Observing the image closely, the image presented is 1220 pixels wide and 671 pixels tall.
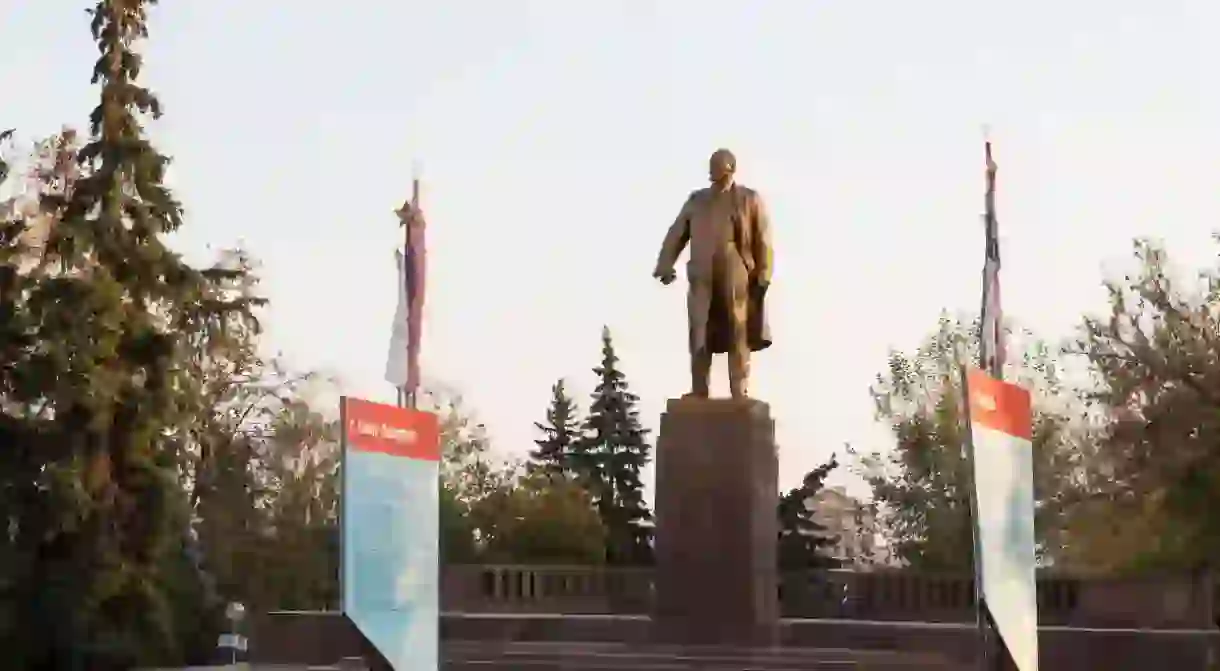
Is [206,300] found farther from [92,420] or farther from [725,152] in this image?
[725,152]

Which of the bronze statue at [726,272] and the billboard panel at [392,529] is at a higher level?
the bronze statue at [726,272]

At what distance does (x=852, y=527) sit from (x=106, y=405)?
26.4 metres

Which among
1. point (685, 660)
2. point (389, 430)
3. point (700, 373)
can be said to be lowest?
point (685, 660)

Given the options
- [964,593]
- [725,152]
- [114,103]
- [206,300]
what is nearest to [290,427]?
[206,300]

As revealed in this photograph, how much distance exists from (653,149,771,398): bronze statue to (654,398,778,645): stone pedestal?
37 centimetres

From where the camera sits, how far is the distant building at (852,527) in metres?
42.4

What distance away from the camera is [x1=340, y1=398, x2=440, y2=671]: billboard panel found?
8.03m

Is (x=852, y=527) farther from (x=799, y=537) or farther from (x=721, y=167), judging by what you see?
(x=721, y=167)

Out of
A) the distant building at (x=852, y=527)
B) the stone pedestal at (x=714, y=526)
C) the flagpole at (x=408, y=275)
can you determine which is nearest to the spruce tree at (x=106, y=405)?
the flagpole at (x=408, y=275)

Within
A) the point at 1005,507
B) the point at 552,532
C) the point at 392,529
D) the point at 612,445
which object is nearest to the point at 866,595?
the point at 552,532

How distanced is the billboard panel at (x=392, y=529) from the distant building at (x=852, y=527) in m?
32.7

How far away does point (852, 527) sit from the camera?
149ft

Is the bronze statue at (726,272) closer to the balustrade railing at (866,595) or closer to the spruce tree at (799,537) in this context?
the balustrade railing at (866,595)

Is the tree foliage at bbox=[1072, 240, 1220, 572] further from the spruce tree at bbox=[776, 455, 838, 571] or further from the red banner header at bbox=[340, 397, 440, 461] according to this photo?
the red banner header at bbox=[340, 397, 440, 461]
